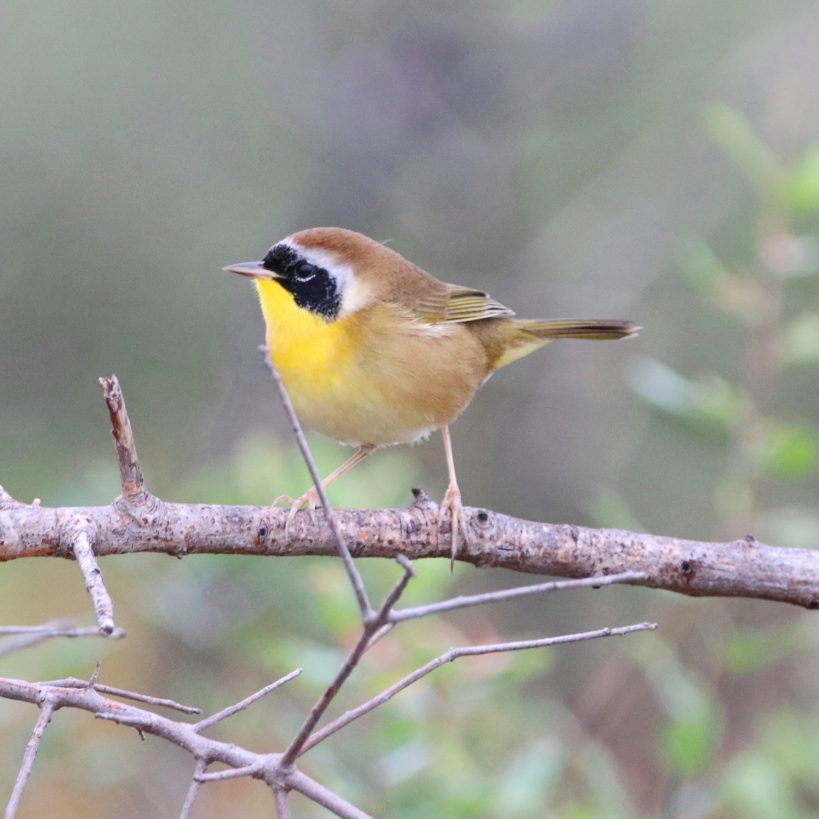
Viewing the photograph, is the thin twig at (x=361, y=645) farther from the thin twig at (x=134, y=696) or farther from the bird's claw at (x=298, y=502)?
the bird's claw at (x=298, y=502)

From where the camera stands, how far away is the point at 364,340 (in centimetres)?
376

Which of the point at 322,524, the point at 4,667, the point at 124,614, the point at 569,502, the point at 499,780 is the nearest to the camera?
the point at 322,524

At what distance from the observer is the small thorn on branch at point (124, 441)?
7.81ft

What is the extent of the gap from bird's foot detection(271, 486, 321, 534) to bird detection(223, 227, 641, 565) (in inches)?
0.6

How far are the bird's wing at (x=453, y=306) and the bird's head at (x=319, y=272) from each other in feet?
0.78

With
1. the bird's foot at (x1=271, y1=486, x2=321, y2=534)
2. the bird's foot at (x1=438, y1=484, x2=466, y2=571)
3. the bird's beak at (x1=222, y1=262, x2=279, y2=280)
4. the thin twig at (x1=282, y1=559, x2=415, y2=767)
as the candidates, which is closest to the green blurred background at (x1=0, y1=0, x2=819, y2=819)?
the bird's foot at (x1=271, y1=486, x2=321, y2=534)

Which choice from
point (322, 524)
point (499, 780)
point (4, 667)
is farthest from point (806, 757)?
point (4, 667)

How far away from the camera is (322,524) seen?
9.45 ft

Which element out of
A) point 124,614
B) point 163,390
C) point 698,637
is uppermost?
point 163,390

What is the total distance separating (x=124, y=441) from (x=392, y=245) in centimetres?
606

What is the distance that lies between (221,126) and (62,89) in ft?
4.04

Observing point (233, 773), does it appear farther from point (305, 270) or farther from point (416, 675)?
point (305, 270)

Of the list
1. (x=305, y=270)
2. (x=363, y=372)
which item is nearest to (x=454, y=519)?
(x=363, y=372)

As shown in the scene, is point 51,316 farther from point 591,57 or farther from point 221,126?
point 591,57
